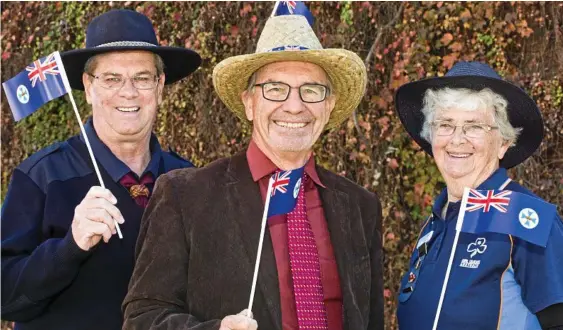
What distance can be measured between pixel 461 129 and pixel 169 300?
141 centimetres

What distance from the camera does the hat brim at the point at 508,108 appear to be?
3.90 metres

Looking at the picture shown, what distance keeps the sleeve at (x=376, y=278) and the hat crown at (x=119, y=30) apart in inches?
47.8

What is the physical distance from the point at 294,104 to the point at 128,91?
740mm

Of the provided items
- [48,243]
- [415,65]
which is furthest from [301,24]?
[415,65]

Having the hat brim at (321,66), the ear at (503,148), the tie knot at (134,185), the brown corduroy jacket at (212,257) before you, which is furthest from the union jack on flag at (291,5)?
the ear at (503,148)

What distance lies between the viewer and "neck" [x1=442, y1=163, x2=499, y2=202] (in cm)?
394

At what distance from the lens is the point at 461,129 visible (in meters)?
3.90

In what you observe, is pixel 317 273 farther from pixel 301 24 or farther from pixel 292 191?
pixel 301 24

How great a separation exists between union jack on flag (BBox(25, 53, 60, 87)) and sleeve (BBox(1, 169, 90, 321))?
0.40 meters

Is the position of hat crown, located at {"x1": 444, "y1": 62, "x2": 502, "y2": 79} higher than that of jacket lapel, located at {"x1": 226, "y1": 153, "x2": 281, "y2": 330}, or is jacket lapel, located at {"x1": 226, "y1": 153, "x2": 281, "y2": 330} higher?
hat crown, located at {"x1": 444, "y1": 62, "x2": 502, "y2": 79}

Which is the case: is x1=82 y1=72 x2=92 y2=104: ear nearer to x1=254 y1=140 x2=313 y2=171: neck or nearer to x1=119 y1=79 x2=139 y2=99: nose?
x1=119 y1=79 x2=139 y2=99: nose

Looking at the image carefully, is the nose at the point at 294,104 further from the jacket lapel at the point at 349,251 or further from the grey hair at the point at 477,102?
the grey hair at the point at 477,102

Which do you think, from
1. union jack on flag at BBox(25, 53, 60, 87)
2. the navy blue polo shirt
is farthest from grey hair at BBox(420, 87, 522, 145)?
union jack on flag at BBox(25, 53, 60, 87)

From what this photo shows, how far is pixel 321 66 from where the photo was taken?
375cm
